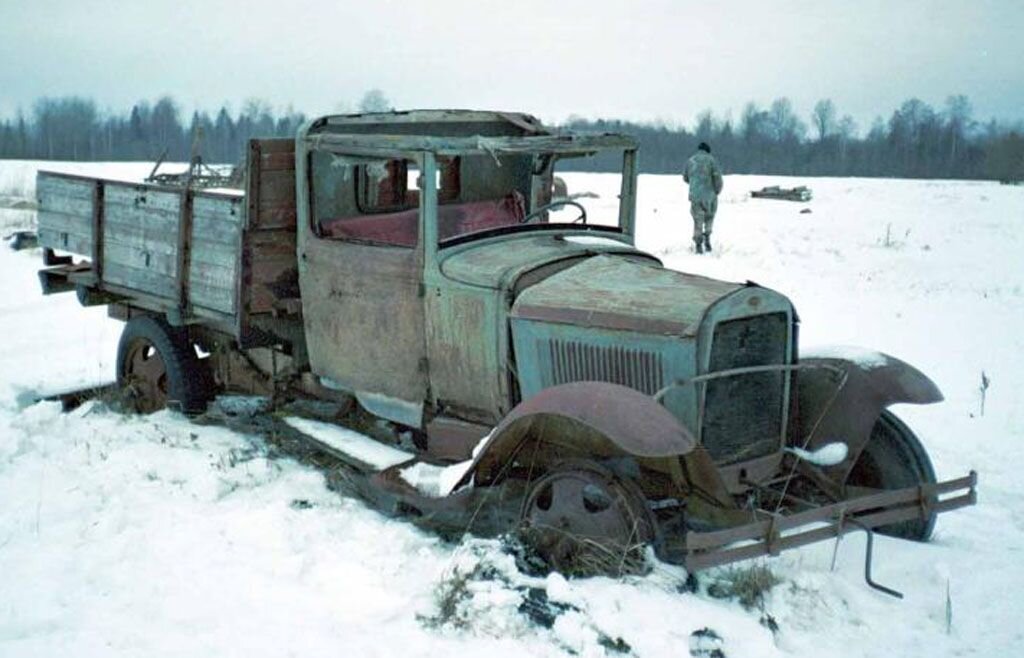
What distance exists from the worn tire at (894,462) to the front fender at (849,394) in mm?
174

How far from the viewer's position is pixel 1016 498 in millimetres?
4957

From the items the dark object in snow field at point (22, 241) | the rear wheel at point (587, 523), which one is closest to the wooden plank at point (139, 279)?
the rear wheel at point (587, 523)

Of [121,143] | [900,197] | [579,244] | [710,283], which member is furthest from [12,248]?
[121,143]

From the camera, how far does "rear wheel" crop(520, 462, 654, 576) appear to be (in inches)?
149

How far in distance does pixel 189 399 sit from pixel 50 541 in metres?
2.11

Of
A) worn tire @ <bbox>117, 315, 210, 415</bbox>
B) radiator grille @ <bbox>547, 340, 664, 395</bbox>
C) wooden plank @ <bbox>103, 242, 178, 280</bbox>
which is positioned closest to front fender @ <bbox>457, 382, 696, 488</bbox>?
radiator grille @ <bbox>547, 340, 664, 395</bbox>

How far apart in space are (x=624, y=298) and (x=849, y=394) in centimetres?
121

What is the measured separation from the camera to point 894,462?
15.0 ft

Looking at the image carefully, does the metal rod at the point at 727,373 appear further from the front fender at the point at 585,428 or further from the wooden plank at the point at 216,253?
the wooden plank at the point at 216,253

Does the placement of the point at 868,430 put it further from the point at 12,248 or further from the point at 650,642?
the point at 12,248

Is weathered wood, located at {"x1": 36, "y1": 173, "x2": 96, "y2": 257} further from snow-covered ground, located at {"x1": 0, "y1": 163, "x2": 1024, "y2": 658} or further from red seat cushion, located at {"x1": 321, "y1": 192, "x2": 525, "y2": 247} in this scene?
red seat cushion, located at {"x1": 321, "y1": 192, "x2": 525, "y2": 247}

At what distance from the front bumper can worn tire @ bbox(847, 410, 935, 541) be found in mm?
211

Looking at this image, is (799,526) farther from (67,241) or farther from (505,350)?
(67,241)

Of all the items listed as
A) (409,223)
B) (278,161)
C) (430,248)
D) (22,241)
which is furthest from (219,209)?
(22,241)
